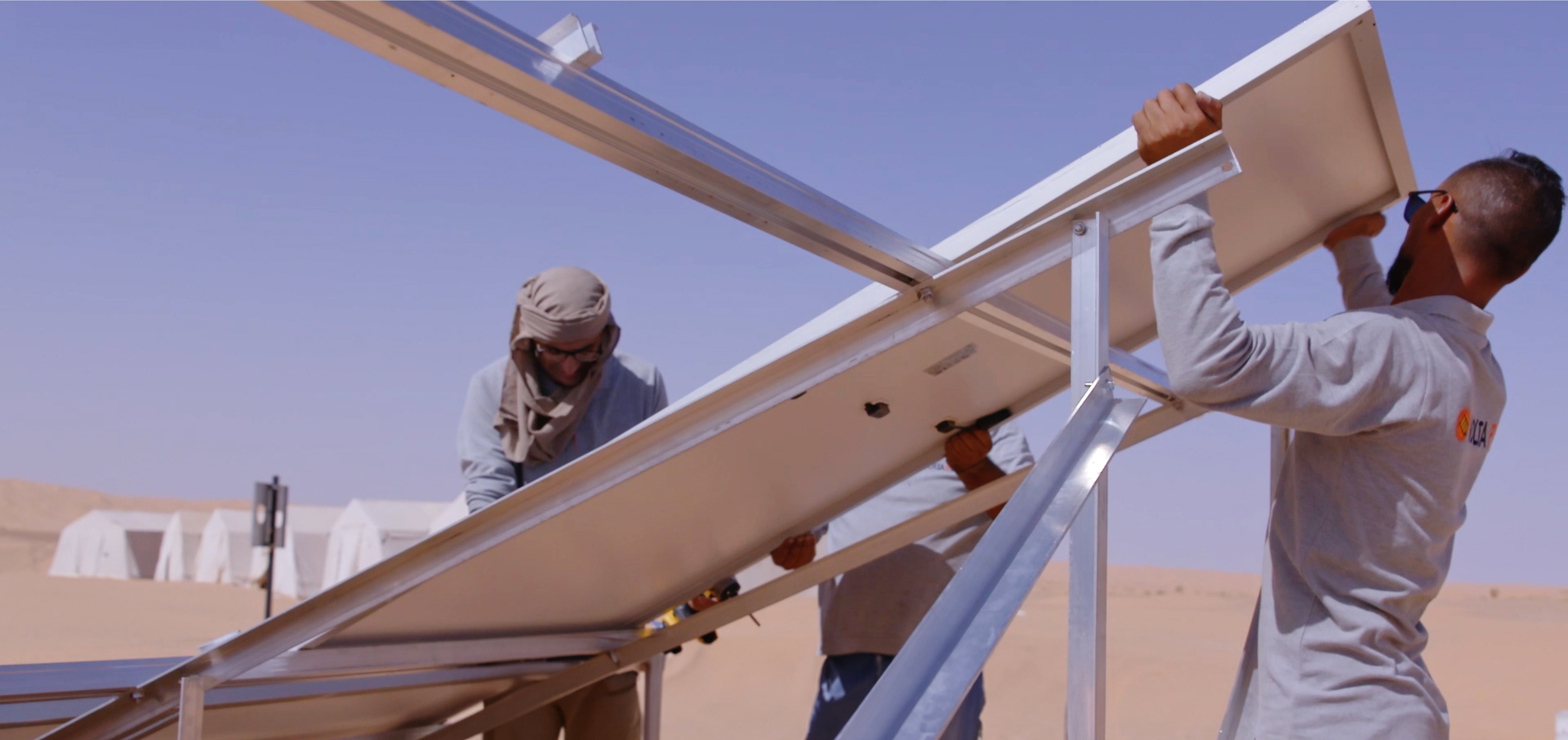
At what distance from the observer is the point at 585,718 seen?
368 cm

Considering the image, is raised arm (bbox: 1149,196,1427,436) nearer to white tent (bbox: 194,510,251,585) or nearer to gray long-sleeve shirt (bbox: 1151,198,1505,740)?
gray long-sleeve shirt (bbox: 1151,198,1505,740)

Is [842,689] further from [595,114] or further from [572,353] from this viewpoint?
[595,114]

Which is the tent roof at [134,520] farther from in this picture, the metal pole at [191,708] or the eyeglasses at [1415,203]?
the eyeglasses at [1415,203]

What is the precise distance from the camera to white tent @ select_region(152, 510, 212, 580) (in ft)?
106

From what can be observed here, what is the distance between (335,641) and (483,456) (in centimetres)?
118

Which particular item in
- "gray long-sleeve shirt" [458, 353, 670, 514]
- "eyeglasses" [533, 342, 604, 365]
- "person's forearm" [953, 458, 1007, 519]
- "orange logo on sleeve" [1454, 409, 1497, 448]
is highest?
"eyeglasses" [533, 342, 604, 365]

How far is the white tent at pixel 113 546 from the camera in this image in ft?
112

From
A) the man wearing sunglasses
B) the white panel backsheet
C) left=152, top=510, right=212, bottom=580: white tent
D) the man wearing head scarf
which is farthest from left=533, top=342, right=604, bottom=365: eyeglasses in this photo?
left=152, top=510, right=212, bottom=580: white tent

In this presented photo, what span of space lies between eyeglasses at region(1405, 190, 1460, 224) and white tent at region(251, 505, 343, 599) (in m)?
27.6

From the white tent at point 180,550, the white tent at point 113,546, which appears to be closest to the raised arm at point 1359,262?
the white tent at point 180,550

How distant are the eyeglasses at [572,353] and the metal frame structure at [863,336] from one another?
932 mm

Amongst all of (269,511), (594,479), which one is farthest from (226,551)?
(594,479)

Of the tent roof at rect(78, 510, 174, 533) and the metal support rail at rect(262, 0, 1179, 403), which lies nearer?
the metal support rail at rect(262, 0, 1179, 403)

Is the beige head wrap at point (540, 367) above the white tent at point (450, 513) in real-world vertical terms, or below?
below
